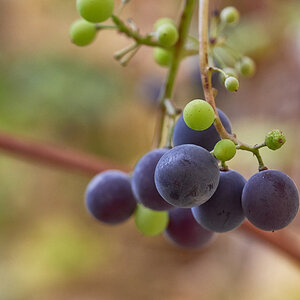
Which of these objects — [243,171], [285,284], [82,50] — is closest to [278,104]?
[243,171]

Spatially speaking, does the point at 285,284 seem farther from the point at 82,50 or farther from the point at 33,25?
the point at 33,25

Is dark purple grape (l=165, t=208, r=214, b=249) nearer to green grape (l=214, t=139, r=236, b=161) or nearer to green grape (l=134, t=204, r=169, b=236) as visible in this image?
green grape (l=134, t=204, r=169, b=236)

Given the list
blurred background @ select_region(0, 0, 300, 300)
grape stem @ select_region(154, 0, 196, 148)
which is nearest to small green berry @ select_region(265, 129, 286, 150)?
grape stem @ select_region(154, 0, 196, 148)

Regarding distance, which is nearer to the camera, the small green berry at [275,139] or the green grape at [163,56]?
the small green berry at [275,139]

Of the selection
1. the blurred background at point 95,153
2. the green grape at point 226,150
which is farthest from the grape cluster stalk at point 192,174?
the blurred background at point 95,153

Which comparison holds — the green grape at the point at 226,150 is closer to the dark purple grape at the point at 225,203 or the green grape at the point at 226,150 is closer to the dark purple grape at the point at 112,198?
the dark purple grape at the point at 225,203

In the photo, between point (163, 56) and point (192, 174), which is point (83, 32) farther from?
point (192, 174)

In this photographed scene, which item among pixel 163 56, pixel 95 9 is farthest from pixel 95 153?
pixel 95 9
